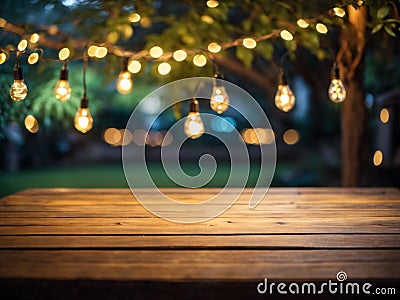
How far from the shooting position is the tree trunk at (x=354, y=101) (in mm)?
2809

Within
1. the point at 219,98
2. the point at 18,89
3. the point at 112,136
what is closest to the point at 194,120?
the point at 219,98

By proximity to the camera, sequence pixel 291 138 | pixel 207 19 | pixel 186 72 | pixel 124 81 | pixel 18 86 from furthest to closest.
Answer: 1. pixel 291 138
2. pixel 186 72
3. pixel 207 19
4. pixel 124 81
5. pixel 18 86

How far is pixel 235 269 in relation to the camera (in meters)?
1.29

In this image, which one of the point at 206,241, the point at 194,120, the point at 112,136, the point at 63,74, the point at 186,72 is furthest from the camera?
the point at 112,136

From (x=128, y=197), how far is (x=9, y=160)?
25.8 feet

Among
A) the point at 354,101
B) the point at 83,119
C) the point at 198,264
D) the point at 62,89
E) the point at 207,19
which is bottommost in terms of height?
the point at 198,264

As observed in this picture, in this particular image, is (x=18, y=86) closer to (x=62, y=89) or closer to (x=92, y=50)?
(x=62, y=89)

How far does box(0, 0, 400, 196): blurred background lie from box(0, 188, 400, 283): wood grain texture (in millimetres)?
855

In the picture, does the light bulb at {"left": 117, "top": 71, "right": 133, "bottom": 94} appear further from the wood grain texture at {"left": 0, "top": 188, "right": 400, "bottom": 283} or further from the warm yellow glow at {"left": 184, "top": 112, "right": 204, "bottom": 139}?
the wood grain texture at {"left": 0, "top": 188, "right": 400, "bottom": 283}

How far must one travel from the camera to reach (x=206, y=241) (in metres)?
1.55

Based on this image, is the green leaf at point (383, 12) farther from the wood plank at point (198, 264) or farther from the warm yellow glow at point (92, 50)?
the warm yellow glow at point (92, 50)

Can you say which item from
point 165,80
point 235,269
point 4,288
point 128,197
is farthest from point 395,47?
point 4,288

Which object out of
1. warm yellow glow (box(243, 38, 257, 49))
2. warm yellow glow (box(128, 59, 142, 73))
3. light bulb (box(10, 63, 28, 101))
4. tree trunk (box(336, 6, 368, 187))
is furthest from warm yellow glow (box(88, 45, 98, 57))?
tree trunk (box(336, 6, 368, 187))

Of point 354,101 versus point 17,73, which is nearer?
point 17,73
